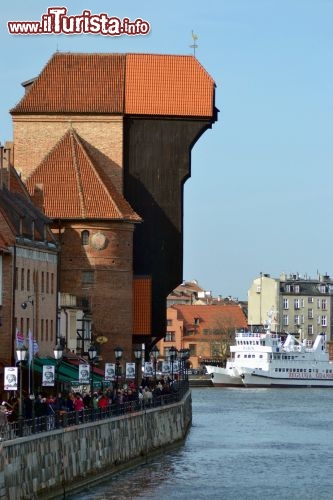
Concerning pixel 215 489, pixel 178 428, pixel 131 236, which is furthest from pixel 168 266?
pixel 215 489

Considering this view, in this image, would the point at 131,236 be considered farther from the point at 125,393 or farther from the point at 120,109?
the point at 125,393

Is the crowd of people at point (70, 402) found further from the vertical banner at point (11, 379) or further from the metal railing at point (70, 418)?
the vertical banner at point (11, 379)

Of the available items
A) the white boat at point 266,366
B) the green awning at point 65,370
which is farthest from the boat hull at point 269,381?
the green awning at point 65,370

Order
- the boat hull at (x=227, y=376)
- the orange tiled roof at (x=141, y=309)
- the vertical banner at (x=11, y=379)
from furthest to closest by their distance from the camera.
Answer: the boat hull at (x=227, y=376) < the orange tiled roof at (x=141, y=309) < the vertical banner at (x=11, y=379)

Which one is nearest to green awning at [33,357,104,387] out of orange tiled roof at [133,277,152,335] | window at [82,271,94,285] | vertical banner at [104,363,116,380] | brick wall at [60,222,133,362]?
vertical banner at [104,363,116,380]

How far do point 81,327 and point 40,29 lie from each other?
18.2 meters

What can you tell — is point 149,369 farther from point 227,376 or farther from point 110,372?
point 227,376

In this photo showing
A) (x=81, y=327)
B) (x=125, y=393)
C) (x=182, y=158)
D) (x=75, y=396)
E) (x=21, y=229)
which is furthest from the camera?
(x=182, y=158)

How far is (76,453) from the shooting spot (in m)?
51.5

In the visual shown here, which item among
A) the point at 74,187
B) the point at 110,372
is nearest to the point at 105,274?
the point at 74,187

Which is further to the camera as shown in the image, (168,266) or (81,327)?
(168,266)

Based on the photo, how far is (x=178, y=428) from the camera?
77.8 metres

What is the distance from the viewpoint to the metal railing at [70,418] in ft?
144

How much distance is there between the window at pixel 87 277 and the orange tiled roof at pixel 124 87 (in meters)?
10.6
